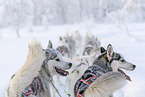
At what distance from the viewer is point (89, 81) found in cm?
189

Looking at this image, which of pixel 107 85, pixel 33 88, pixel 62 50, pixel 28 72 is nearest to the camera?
pixel 107 85

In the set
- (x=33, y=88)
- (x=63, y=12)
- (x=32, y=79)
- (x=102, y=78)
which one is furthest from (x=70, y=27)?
(x=102, y=78)

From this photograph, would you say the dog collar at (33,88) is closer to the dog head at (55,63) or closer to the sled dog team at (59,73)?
the sled dog team at (59,73)

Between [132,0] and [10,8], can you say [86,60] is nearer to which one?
[132,0]

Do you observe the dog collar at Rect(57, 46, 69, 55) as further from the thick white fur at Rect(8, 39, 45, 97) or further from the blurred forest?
the blurred forest

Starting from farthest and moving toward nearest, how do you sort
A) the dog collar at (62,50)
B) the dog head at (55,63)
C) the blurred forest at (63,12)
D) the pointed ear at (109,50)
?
1. the blurred forest at (63,12)
2. the dog collar at (62,50)
3. the dog head at (55,63)
4. the pointed ear at (109,50)

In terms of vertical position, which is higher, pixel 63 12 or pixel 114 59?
pixel 63 12

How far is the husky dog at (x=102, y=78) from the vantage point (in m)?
1.54

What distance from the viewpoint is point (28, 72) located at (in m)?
1.81

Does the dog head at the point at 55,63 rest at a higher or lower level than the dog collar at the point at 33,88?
higher

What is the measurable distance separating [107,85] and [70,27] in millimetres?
30725

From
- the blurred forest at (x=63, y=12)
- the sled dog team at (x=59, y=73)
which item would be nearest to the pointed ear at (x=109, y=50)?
the sled dog team at (x=59, y=73)

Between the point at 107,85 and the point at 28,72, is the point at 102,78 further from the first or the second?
the point at 28,72

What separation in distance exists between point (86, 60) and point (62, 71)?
2.93ft
